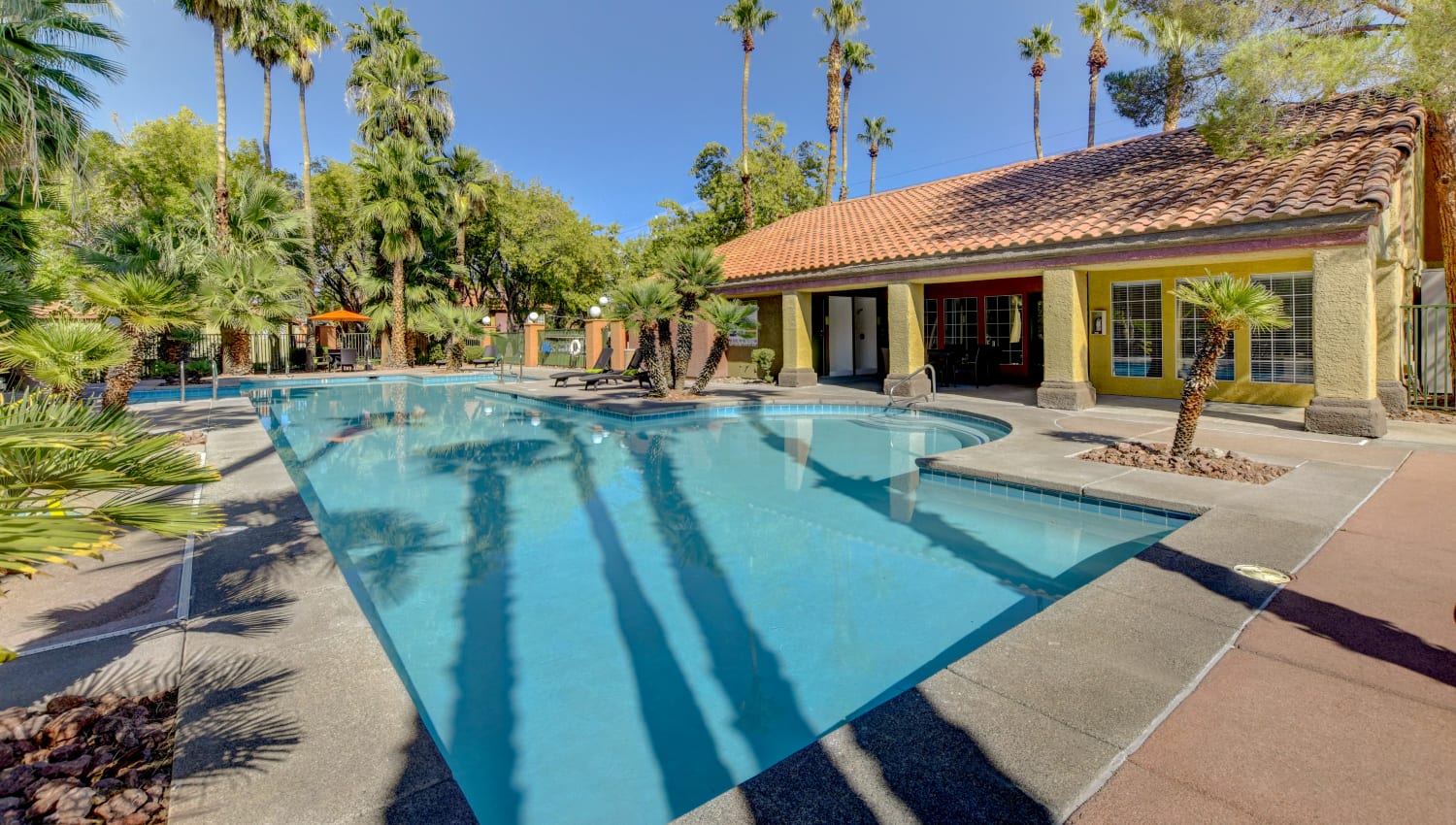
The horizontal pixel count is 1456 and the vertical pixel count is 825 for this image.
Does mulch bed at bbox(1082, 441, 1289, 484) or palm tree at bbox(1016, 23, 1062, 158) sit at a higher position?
palm tree at bbox(1016, 23, 1062, 158)

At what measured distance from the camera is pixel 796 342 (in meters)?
17.1

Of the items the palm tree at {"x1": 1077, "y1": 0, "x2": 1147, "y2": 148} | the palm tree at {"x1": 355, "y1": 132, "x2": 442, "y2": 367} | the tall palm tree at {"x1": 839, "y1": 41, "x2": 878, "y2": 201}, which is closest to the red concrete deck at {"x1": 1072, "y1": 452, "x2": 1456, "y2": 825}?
the palm tree at {"x1": 355, "y1": 132, "x2": 442, "y2": 367}

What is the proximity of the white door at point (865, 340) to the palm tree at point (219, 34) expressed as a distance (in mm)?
18980

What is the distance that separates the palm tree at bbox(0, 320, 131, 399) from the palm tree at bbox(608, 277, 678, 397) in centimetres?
892

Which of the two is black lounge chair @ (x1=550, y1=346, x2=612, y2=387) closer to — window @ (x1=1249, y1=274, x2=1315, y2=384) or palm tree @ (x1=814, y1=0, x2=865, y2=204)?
window @ (x1=1249, y1=274, x2=1315, y2=384)

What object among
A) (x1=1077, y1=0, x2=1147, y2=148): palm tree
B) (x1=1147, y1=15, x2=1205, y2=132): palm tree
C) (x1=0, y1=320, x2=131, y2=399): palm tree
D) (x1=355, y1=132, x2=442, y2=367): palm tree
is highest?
(x1=1077, y1=0, x2=1147, y2=148): palm tree

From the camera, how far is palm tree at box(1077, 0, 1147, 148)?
27000 mm

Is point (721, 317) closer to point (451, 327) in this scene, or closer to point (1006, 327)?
point (1006, 327)

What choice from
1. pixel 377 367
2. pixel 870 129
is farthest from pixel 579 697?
pixel 870 129

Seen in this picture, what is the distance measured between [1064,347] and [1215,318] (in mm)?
5284

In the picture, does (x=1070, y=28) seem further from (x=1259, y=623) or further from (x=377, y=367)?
(x=1259, y=623)

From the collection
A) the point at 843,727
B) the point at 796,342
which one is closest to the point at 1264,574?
the point at 843,727

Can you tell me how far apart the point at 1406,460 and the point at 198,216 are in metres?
28.1

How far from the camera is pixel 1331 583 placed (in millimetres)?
3809
